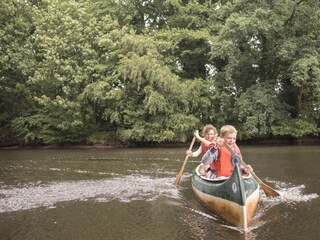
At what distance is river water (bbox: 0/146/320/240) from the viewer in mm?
6695

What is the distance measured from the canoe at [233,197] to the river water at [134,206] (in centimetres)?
17

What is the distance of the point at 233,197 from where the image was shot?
6965 millimetres

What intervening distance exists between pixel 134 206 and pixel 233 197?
253 centimetres

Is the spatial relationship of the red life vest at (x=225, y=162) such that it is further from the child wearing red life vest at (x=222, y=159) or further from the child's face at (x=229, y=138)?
the child's face at (x=229, y=138)

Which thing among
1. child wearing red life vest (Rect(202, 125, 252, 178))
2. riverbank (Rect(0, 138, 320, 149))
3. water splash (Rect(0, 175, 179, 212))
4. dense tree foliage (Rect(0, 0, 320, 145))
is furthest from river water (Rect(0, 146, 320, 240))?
riverbank (Rect(0, 138, 320, 149))

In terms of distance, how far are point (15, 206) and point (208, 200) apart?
406 centimetres

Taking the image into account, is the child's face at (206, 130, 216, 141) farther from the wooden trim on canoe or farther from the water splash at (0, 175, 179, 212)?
the wooden trim on canoe

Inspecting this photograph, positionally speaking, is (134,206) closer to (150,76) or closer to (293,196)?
(293,196)

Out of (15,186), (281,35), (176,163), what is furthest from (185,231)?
(281,35)

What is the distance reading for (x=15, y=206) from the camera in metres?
8.69

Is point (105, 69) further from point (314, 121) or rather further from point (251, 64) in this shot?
point (314, 121)

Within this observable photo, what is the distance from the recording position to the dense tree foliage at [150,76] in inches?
961

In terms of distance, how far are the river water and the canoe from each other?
0.55 ft

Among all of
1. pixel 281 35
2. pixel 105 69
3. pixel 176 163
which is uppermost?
pixel 281 35
